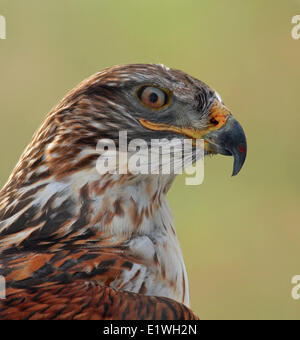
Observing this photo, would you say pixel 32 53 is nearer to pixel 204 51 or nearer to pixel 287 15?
pixel 204 51

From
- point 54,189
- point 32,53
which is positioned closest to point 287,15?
point 32,53

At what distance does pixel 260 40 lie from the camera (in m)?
10.8

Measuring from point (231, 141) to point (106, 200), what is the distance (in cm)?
65

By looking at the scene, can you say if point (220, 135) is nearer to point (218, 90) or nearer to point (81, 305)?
point (81, 305)

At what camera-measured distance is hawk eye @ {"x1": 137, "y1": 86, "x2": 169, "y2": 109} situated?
324 centimetres

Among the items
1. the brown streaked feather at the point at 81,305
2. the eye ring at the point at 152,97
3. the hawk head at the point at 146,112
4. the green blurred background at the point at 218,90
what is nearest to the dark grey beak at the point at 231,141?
the hawk head at the point at 146,112

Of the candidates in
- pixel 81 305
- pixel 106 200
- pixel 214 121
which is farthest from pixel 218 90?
pixel 81 305

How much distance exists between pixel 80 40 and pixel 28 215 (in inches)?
291

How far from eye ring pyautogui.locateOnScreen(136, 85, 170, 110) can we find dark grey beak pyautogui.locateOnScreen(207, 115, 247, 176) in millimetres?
268

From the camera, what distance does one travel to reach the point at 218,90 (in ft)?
31.6

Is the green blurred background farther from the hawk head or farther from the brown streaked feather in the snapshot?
the brown streaked feather

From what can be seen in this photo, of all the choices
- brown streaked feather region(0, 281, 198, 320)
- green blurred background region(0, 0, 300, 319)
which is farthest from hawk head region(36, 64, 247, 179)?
green blurred background region(0, 0, 300, 319)

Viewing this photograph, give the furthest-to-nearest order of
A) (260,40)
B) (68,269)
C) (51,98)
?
Answer: (260,40), (51,98), (68,269)
